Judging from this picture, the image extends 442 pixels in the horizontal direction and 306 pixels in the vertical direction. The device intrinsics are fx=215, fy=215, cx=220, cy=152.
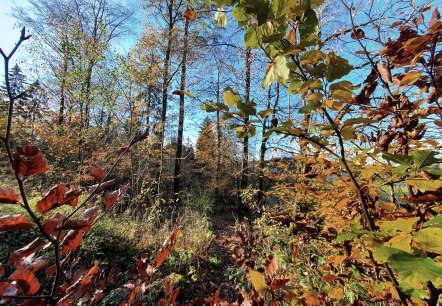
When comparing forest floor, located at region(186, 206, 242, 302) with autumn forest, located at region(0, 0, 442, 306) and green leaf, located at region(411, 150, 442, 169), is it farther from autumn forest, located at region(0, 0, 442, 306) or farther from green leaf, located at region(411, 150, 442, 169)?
green leaf, located at region(411, 150, 442, 169)

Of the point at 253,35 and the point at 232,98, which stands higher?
the point at 253,35

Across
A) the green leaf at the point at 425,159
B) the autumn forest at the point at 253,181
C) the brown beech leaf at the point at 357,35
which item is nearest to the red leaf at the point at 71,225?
the autumn forest at the point at 253,181

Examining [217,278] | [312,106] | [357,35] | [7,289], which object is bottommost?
[217,278]

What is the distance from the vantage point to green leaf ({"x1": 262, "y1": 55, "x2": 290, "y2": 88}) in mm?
470

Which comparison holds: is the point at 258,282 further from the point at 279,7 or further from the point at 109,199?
the point at 279,7

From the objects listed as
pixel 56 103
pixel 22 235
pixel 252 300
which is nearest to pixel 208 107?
pixel 252 300

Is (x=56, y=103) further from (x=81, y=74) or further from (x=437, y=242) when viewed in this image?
(x=437, y=242)

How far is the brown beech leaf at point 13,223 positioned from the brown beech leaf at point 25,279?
110mm

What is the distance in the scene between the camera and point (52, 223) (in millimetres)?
420

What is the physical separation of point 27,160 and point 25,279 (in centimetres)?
27

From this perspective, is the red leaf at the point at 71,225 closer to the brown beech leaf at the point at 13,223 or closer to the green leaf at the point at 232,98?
the brown beech leaf at the point at 13,223

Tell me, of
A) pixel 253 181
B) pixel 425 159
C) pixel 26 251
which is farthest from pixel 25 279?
pixel 253 181

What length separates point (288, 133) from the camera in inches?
26.5

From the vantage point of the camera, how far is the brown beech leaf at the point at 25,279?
44 centimetres
